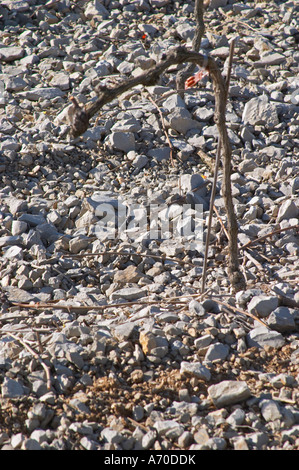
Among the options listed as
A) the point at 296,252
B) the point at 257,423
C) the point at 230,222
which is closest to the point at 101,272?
the point at 230,222

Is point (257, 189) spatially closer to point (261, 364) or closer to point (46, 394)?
point (261, 364)

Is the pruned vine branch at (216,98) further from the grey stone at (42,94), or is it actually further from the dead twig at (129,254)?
the grey stone at (42,94)

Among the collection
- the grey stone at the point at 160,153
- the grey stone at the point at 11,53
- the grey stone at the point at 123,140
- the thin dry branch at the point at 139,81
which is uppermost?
the thin dry branch at the point at 139,81

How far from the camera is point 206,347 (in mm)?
2293

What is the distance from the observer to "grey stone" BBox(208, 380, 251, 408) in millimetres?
2041

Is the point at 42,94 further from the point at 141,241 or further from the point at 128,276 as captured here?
the point at 128,276

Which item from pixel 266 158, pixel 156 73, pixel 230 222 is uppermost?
pixel 156 73

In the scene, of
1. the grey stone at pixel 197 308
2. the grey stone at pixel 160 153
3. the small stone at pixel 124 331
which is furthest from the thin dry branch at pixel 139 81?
the grey stone at pixel 160 153

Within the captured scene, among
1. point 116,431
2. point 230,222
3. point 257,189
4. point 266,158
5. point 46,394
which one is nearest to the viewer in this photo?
point 116,431

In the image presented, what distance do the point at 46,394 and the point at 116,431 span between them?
34 centimetres

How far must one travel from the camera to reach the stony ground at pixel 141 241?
2.03 metres

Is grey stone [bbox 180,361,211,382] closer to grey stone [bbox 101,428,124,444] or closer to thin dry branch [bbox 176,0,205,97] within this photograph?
grey stone [bbox 101,428,124,444]

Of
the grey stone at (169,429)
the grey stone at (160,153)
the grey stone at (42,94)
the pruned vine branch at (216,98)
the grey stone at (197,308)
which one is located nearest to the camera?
the pruned vine branch at (216,98)

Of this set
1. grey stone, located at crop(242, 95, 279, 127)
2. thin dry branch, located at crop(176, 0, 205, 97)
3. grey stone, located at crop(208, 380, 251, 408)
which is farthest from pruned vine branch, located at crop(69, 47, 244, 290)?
grey stone, located at crop(242, 95, 279, 127)
